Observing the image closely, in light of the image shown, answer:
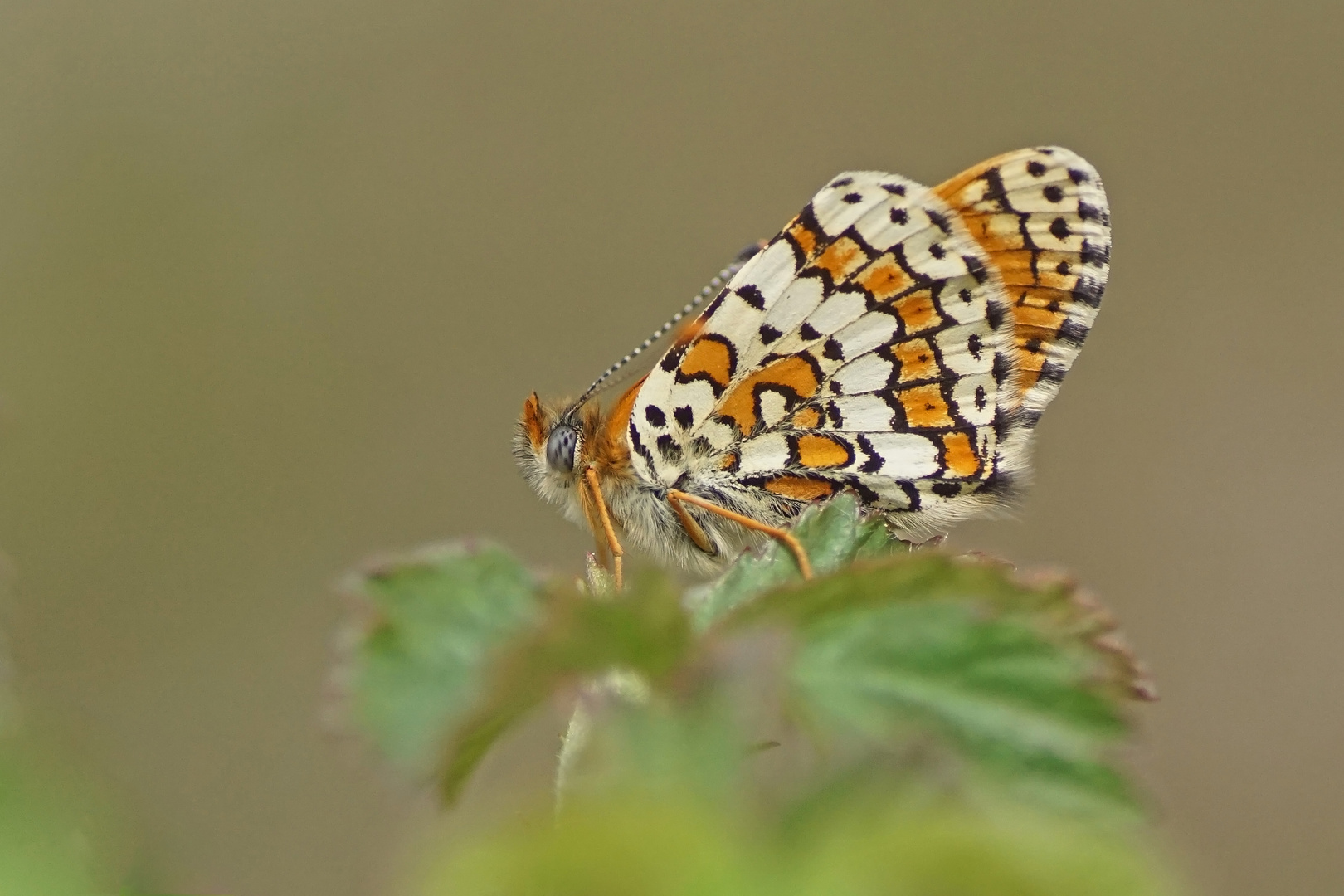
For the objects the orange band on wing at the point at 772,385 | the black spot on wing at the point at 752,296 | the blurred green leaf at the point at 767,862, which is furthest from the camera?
the orange band on wing at the point at 772,385

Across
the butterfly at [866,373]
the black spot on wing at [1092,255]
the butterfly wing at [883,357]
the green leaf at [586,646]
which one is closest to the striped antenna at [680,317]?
the butterfly at [866,373]

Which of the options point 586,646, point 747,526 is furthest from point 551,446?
point 586,646

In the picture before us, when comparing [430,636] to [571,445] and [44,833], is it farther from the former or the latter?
[571,445]

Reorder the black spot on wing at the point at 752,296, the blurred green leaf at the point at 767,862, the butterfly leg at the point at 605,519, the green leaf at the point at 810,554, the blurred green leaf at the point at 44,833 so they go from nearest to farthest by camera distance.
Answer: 1. the blurred green leaf at the point at 767,862
2. the blurred green leaf at the point at 44,833
3. the green leaf at the point at 810,554
4. the butterfly leg at the point at 605,519
5. the black spot on wing at the point at 752,296

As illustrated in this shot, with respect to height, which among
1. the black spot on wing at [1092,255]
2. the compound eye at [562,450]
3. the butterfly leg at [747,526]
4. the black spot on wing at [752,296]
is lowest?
the butterfly leg at [747,526]

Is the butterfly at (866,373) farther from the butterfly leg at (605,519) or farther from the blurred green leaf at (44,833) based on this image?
the blurred green leaf at (44,833)
